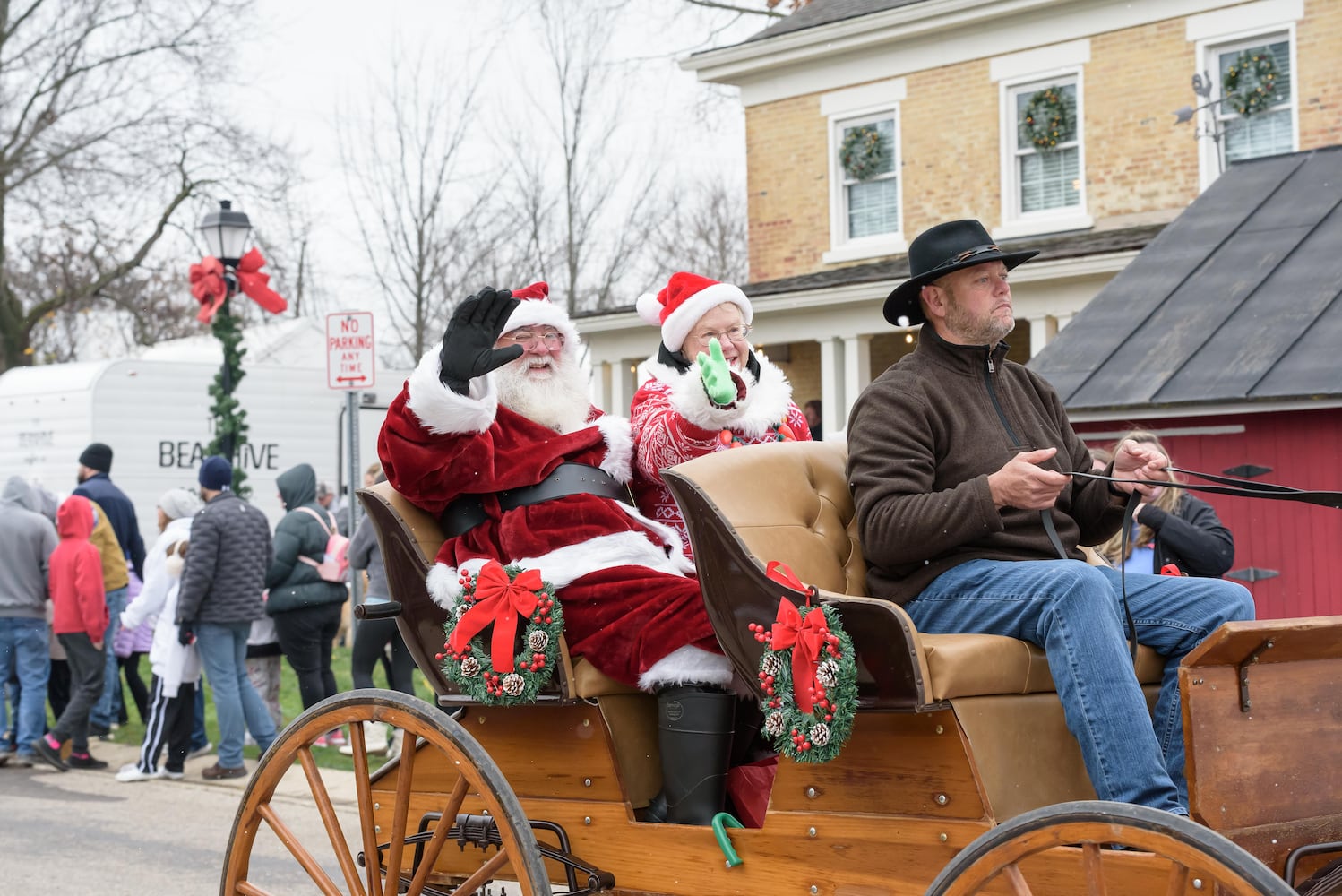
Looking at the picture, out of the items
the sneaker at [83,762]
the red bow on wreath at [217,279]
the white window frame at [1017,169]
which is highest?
the white window frame at [1017,169]

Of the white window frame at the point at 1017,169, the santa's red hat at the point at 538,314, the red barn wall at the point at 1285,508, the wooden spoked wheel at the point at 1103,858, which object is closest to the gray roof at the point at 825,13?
the white window frame at the point at 1017,169

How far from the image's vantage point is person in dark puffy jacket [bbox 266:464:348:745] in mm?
9195

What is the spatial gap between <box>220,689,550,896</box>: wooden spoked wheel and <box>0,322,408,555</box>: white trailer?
12584 millimetres

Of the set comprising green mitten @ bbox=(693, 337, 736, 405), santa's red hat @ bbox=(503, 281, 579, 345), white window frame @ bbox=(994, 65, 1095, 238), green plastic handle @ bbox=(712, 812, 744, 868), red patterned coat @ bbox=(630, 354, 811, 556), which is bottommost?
green plastic handle @ bbox=(712, 812, 744, 868)

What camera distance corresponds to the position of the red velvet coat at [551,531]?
3924 mm

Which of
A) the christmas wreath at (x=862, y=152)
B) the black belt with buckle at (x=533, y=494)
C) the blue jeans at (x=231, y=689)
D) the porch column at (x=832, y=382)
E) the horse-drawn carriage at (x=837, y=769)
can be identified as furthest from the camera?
the christmas wreath at (x=862, y=152)

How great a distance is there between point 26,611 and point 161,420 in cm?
746

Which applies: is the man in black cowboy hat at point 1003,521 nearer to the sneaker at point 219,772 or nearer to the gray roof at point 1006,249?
the sneaker at point 219,772

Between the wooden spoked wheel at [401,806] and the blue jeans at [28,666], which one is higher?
the wooden spoked wheel at [401,806]

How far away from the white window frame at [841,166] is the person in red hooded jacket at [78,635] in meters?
11.0

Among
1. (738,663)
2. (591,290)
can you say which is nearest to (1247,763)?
(738,663)

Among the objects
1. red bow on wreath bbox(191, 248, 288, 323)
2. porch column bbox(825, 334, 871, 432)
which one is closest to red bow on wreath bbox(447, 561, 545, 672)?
red bow on wreath bbox(191, 248, 288, 323)

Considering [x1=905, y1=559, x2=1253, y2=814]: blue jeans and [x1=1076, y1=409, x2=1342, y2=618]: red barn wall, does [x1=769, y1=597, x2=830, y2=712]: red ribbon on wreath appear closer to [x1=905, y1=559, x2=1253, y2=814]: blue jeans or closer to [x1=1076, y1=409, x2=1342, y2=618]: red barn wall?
[x1=905, y1=559, x2=1253, y2=814]: blue jeans

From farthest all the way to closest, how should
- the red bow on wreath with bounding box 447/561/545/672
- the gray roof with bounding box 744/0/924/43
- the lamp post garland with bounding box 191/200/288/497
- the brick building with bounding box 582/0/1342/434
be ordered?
1. the gray roof with bounding box 744/0/924/43
2. the brick building with bounding box 582/0/1342/434
3. the lamp post garland with bounding box 191/200/288/497
4. the red bow on wreath with bounding box 447/561/545/672
